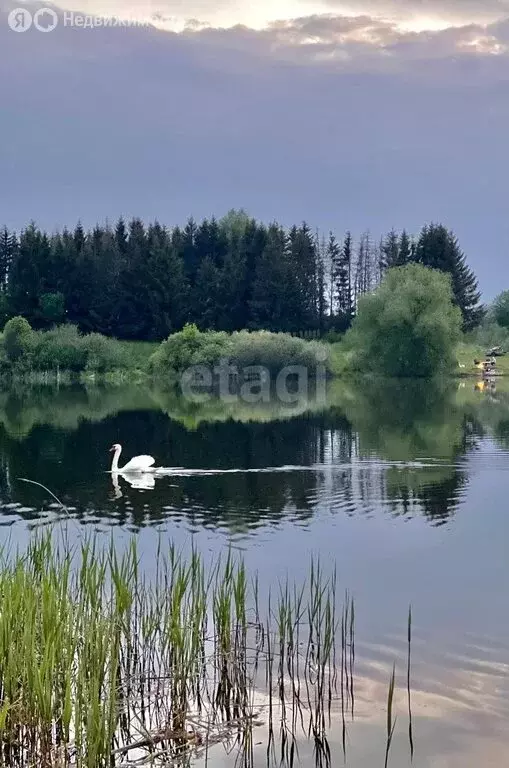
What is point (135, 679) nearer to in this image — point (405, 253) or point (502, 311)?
Answer: point (405, 253)

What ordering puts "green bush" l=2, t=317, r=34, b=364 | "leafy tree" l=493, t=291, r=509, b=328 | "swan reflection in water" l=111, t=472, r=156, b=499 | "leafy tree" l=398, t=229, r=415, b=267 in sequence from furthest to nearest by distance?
"leafy tree" l=493, t=291, r=509, b=328 < "leafy tree" l=398, t=229, r=415, b=267 < "green bush" l=2, t=317, r=34, b=364 < "swan reflection in water" l=111, t=472, r=156, b=499

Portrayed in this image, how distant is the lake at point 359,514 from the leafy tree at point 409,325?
71.4 feet

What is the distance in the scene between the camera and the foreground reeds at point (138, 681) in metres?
6.44

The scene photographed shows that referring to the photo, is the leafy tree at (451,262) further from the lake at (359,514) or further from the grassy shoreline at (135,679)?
the grassy shoreline at (135,679)

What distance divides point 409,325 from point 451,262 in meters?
25.2

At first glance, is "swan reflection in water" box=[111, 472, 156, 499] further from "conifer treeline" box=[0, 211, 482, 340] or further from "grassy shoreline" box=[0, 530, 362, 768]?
"conifer treeline" box=[0, 211, 482, 340]

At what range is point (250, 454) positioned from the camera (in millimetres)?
27641

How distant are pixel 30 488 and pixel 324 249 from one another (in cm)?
9226

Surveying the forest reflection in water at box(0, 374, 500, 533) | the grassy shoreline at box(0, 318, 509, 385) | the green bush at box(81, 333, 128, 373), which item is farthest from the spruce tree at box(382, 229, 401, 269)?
the forest reflection in water at box(0, 374, 500, 533)

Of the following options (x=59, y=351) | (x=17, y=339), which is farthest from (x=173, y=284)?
(x=17, y=339)

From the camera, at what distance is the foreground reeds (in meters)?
6.44

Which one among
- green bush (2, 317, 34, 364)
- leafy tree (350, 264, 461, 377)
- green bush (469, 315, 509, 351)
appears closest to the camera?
leafy tree (350, 264, 461, 377)

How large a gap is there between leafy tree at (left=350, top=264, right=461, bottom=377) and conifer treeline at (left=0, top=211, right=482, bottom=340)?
63.8 ft

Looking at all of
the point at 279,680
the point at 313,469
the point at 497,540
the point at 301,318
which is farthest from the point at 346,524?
the point at 301,318
